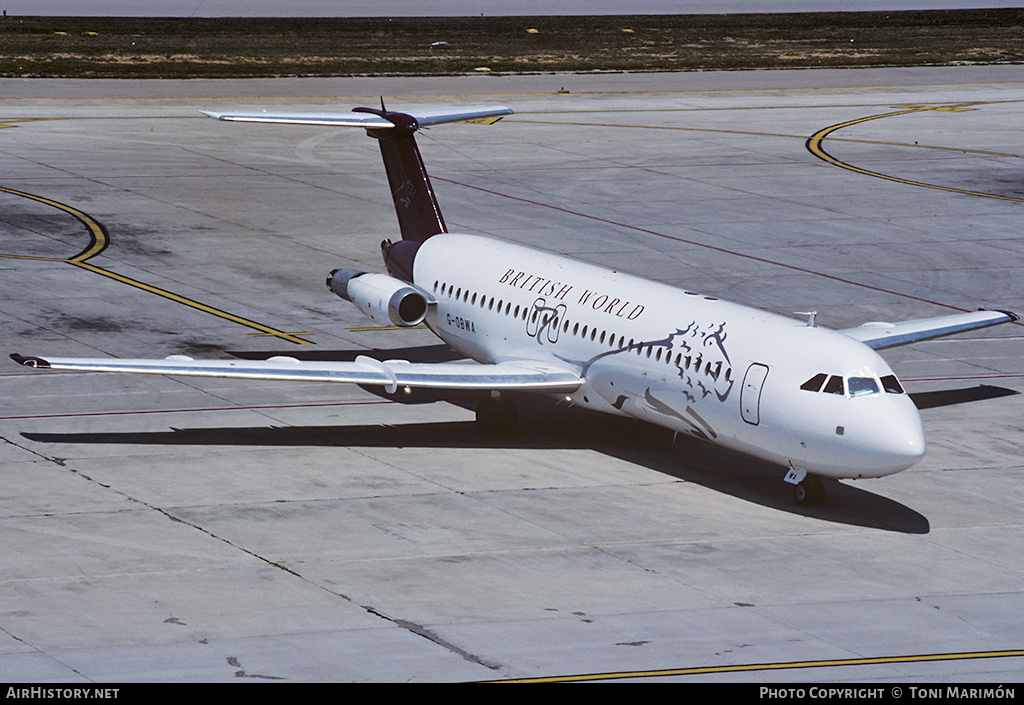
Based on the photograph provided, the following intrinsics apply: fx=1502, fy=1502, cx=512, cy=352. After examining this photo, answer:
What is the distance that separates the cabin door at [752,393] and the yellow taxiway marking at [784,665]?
6.19m

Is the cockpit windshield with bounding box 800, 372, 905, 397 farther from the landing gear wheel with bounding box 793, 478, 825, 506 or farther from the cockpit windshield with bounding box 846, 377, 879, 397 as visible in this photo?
the landing gear wheel with bounding box 793, 478, 825, 506

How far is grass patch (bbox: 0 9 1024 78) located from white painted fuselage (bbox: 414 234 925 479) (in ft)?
142

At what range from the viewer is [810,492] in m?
23.5

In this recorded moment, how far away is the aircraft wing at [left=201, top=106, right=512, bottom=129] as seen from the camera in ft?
98.2

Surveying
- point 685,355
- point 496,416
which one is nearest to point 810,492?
point 685,355

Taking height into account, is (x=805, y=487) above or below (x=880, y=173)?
below

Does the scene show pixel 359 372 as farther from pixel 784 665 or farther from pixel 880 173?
pixel 880 173

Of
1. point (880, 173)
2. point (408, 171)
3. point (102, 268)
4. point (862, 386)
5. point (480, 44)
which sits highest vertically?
point (480, 44)

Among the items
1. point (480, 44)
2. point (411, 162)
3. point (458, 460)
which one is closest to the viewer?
point (458, 460)

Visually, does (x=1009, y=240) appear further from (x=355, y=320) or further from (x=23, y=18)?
(x=23, y=18)

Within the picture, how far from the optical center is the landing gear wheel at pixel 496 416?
27141 mm

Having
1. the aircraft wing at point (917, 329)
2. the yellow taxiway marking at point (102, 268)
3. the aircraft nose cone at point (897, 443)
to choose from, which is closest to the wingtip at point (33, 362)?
the yellow taxiway marking at point (102, 268)

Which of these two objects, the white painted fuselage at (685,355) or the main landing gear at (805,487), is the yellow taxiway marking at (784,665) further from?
the main landing gear at (805,487)

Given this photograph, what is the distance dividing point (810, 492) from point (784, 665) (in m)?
6.54
